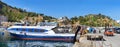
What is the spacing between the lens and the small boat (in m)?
71.3

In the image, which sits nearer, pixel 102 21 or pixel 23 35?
pixel 23 35

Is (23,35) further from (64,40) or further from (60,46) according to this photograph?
(60,46)

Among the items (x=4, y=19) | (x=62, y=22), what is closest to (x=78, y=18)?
(x=62, y=22)

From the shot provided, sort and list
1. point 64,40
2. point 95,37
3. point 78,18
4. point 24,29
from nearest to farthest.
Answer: point 95,37, point 64,40, point 24,29, point 78,18

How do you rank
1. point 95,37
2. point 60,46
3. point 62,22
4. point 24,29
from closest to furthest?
1. point 95,37
2. point 60,46
3. point 24,29
4. point 62,22

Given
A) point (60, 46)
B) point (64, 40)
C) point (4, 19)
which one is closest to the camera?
point (60, 46)

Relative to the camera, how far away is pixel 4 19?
181375 millimetres

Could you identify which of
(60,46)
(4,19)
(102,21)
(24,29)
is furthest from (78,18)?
(60,46)

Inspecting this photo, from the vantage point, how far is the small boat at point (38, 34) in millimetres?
71312

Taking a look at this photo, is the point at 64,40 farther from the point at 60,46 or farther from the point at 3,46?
the point at 3,46

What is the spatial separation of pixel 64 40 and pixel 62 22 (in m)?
50.8

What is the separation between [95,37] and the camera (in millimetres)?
55969

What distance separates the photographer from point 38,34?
73688mm

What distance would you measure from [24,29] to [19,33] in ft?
4.97
